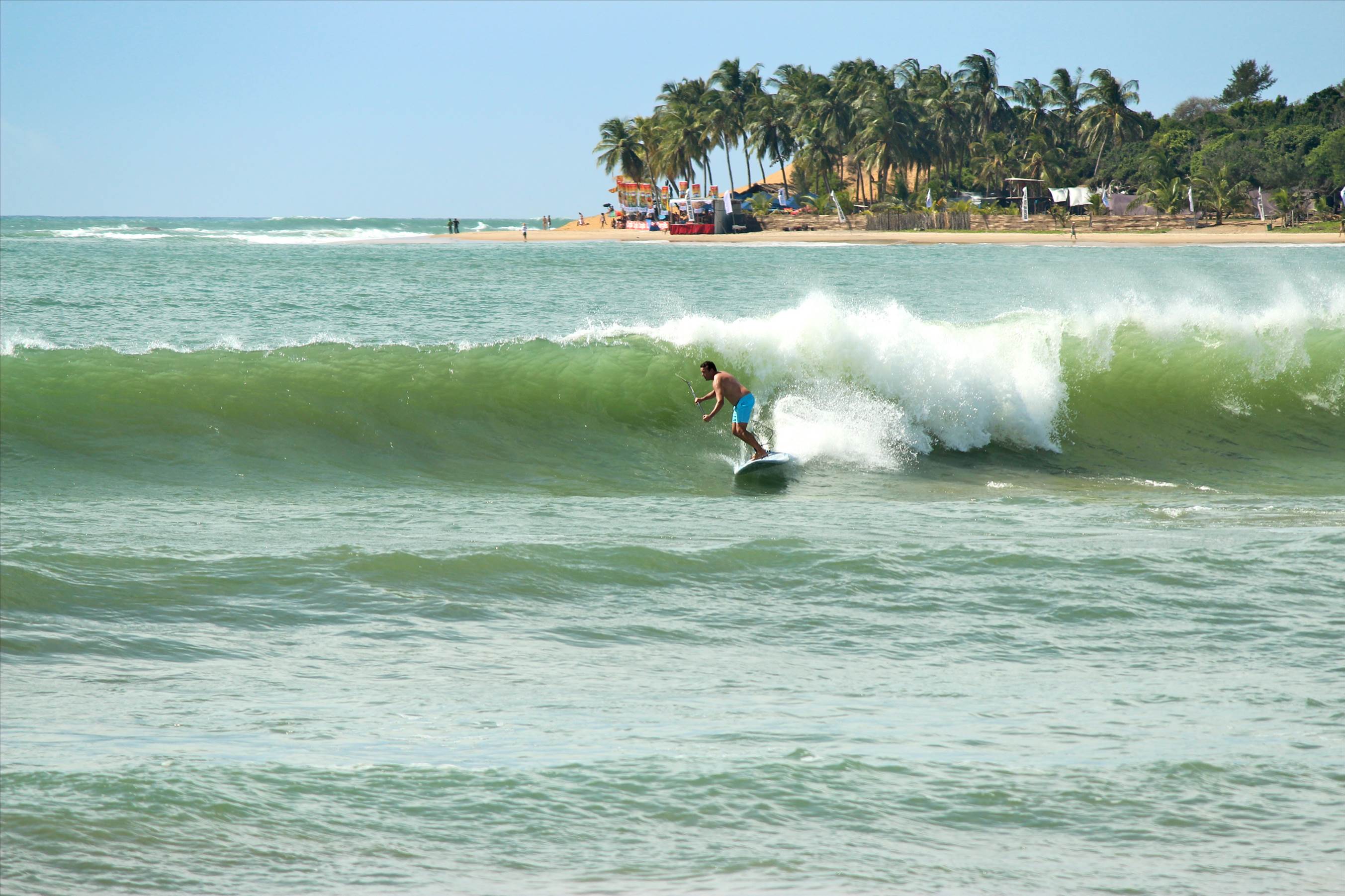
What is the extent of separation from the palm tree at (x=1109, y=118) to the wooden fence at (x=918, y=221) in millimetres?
16904

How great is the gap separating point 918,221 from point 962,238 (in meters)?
12.1

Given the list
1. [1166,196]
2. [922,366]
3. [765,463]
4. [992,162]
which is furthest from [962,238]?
[765,463]

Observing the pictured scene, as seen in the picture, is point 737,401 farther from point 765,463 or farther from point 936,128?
point 936,128

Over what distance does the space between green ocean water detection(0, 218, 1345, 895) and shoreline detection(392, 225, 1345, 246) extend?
55.2 meters

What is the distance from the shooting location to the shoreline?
67812mm

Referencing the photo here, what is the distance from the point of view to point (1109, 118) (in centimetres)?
9644

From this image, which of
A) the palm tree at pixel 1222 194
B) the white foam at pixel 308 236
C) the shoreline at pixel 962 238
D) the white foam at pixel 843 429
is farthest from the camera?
the white foam at pixel 308 236

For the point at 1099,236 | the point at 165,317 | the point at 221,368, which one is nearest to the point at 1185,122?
the point at 1099,236

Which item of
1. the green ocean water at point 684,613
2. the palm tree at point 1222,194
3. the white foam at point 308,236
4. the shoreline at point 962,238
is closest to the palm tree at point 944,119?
the shoreline at point 962,238

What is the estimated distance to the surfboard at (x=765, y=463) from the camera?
1238 centimetres

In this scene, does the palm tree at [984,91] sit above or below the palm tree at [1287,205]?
above

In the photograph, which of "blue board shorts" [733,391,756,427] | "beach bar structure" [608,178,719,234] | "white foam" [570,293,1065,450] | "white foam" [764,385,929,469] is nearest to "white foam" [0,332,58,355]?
"white foam" [570,293,1065,450]

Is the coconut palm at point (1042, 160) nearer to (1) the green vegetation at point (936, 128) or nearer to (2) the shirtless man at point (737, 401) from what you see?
(1) the green vegetation at point (936, 128)

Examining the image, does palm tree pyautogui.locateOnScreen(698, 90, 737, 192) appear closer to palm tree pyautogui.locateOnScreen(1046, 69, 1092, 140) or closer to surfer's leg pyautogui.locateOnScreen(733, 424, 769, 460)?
palm tree pyautogui.locateOnScreen(1046, 69, 1092, 140)
